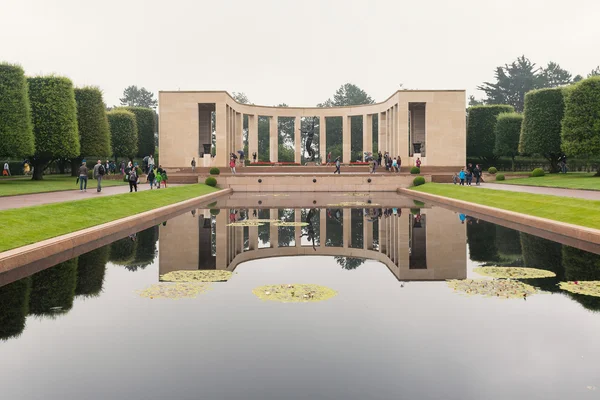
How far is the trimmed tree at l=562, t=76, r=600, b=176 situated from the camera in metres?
43.4

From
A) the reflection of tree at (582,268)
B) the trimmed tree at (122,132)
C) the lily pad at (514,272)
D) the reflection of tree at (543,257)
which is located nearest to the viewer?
the reflection of tree at (582,268)

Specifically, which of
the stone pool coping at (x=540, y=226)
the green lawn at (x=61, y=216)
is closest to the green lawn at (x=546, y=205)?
the stone pool coping at (x=540, y=226)

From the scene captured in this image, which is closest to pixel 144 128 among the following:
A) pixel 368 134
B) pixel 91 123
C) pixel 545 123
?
pixel 91 123

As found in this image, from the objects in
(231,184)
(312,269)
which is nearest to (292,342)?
(312,269)

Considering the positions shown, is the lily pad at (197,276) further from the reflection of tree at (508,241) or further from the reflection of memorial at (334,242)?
the reflection of tree at (508,241)

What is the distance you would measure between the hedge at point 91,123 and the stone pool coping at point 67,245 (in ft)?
107

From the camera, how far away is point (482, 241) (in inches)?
516

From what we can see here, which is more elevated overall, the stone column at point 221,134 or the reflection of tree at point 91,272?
the stone column at point 221,134

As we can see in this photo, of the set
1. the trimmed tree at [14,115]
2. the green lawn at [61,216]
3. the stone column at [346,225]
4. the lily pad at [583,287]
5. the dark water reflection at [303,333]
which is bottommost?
the dark water reflection at [303,333]

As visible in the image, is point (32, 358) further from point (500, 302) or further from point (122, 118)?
point (122, 118)

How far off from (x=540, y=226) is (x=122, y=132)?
168ft

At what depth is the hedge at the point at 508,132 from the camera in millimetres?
59844

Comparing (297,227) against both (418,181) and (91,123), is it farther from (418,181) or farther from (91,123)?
(91,123)

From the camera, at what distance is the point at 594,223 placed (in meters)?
13.7
